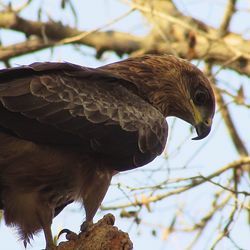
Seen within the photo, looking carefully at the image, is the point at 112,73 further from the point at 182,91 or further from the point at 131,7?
the point at 131,7

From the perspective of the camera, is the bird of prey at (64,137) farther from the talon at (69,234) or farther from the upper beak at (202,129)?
the upper beak at (202,129)

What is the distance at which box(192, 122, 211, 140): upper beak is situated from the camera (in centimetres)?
780

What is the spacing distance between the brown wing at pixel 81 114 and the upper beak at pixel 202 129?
19.6 inches

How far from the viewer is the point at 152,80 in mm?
7891

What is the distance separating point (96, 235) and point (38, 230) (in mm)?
1005

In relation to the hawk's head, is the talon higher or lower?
lower

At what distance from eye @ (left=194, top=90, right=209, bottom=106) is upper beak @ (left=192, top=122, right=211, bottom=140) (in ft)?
0.74

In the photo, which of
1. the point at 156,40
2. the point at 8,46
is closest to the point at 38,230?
the point at 8,46

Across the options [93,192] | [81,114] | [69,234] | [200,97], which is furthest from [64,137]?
[200,97]

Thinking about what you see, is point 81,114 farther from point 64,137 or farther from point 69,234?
point 69,234

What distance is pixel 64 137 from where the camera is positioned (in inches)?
266

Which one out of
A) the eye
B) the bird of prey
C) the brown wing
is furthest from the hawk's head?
the brown wing

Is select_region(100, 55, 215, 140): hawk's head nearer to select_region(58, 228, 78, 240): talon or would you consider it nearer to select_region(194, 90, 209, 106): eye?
select_region(194, 90, 209, 106): eye

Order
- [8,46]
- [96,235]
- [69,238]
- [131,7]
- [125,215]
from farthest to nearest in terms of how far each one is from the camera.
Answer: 1. [8,46]
2. [131,7]
3. [125,215]
4. [69,238]
5. [96,235]
